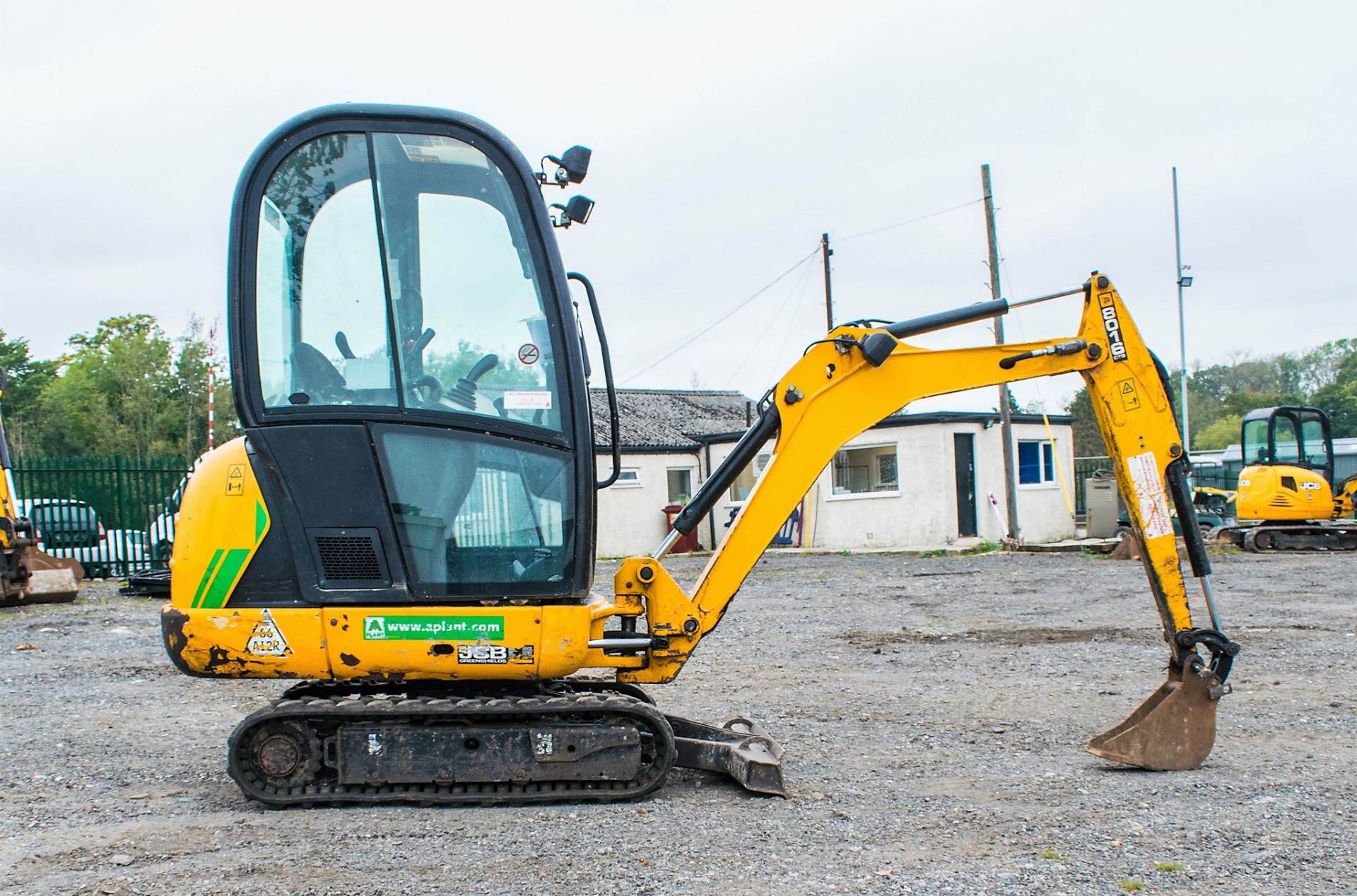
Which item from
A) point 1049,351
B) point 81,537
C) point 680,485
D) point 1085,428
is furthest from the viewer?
point 1085,428

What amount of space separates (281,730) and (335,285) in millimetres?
1972

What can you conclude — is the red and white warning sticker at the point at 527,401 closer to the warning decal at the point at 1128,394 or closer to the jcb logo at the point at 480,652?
the jcb logo at the point at 480,652

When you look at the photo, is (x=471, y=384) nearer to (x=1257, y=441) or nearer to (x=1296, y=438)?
(x=1257, y=441)

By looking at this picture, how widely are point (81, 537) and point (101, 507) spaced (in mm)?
738

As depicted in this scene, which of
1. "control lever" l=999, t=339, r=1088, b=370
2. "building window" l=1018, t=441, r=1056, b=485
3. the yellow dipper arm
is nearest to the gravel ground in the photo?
the yellow dipper arm

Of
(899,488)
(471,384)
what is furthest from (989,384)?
(899,488)

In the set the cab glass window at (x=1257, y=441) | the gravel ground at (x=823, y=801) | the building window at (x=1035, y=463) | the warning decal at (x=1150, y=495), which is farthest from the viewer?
the building window at (x=1035, y=463)

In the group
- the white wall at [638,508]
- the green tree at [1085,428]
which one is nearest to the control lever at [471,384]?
the white wall at [638,508]

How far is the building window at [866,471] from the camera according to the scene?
26812mm

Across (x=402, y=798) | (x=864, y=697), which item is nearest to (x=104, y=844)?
(x=402, y=798)

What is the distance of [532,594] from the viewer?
5059mm

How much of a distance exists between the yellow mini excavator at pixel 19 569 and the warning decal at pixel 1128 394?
1312 centimetres

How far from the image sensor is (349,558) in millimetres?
5012

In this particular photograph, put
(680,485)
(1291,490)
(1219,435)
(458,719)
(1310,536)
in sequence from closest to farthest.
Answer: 1. (458,719)
2. (1291,490)
3. (1310,536)
4. (680,485)
5. (1219,435)
